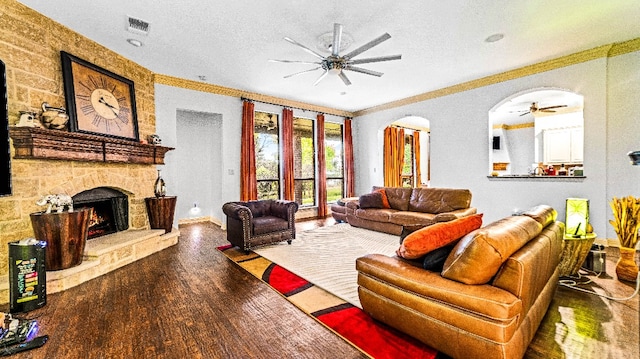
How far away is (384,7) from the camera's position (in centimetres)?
291

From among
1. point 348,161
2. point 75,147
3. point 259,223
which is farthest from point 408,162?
point 75,147

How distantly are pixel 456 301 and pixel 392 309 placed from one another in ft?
1.63

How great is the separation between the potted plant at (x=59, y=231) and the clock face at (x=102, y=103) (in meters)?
1.19

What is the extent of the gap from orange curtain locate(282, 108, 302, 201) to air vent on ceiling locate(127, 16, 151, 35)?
354cm

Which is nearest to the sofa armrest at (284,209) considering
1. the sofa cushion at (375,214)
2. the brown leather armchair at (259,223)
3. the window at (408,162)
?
the brown leather armchair at (259,223)

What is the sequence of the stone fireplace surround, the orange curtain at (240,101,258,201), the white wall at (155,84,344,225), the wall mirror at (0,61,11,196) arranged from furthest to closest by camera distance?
the orange curtain at (240,101,258,201), the white wall at (155,84,344,225), the stone fireplace surround, the wall mirror at (0,61,11,196)

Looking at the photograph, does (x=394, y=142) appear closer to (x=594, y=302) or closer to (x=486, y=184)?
(x=486, y=184)

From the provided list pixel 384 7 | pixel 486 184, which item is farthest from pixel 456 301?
pixel 486 184

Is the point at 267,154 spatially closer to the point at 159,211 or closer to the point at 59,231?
the point at 159,211

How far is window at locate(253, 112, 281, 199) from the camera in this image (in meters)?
6.51

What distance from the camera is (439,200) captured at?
4941 mm

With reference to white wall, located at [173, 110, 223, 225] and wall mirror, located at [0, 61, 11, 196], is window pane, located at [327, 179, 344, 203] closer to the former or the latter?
white wall, located at [173, 110, 223, 225]

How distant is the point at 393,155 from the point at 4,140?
7.90m

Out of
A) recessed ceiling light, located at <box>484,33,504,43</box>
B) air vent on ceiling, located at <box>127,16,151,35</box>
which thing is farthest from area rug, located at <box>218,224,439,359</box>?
recessed ceiling light, located at <box>484,33,504,43</box>
